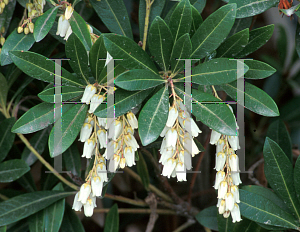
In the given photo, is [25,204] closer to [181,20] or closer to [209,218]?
[209,218]

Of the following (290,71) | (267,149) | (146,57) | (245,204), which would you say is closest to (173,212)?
(245,204)

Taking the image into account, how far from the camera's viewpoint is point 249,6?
752mm

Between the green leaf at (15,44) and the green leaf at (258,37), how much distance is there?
0.60 meters

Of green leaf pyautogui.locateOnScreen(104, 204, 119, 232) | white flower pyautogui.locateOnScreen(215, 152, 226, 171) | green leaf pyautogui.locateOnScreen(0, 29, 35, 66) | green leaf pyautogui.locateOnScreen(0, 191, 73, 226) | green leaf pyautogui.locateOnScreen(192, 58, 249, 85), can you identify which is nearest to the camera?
green leaf pyautogui.locateOnScreen(192, 58, 249, 85)

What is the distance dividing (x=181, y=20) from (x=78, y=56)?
0.26m

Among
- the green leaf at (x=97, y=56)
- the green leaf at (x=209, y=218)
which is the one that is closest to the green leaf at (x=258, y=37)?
the green leaf at (x=97, y=56)

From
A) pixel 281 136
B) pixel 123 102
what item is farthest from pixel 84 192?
pixel 281 136

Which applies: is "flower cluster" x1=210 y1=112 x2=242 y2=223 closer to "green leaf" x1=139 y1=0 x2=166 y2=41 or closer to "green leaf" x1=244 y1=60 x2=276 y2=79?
"green leaf" x1=244 y1=60 x2=276 y2=79

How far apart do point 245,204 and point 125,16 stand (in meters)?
0.68

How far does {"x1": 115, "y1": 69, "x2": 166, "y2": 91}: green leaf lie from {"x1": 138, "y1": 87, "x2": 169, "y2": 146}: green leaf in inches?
1.4

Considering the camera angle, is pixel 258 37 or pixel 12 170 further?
Result: pixel 12 170

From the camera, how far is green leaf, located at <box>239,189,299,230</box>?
2.77ft

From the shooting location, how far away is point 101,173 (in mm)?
727

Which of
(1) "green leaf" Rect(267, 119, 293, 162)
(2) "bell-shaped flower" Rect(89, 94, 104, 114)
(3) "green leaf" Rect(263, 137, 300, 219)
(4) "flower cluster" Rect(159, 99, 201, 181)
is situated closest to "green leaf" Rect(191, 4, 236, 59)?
(4) "flower cluster" Rect(159, 99, 201, 181)
